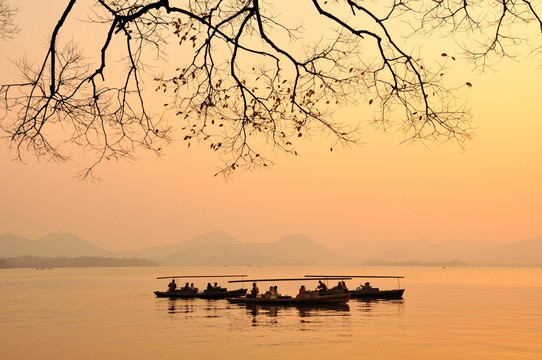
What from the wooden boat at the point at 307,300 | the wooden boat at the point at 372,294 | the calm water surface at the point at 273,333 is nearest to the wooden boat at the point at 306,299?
the wooden boat at the point at 307,300

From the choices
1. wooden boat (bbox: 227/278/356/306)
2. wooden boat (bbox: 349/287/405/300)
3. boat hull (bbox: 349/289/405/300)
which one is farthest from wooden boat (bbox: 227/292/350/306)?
boat hull (bbox: 349/289/405/300)

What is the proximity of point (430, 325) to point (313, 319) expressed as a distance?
27.9ft

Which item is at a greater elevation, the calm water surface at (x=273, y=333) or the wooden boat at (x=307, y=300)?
the wooden boat at (x=307, y=300)

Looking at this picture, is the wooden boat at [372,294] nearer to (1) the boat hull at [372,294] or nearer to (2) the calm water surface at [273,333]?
(1) the boat hull at [372,294]

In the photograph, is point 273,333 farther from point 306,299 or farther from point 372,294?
point 372,294

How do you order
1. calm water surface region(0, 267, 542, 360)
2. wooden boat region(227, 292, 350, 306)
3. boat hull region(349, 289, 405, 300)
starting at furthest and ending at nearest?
boat hull region(349, 289, 405, 300), wooden boat region(227, 292, 350, 306), calm water surface region(0, 267, 542, 360)

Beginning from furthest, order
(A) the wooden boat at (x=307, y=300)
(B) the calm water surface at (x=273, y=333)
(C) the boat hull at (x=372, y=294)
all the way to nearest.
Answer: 1. (C) the boat hull at (x=372, y=294)
2. (A) the wooden boat at (x=307, y=300)
3. (B) the calm water surface at (x=273, y=333)

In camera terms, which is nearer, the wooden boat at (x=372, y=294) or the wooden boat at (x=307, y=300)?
the wooden boat at (x=307, y=300)

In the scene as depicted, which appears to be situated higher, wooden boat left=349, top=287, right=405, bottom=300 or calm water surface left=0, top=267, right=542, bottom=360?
wooden boat left=349, top=287, right=405, bottom=300

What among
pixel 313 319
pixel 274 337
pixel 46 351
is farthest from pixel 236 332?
pixel 46 351

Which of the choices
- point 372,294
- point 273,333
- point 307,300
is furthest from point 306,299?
point 273,333

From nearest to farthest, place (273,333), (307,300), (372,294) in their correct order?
(273,333)
(307,300)
(372,294)

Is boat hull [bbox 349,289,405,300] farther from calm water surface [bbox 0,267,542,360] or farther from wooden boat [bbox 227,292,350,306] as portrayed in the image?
wooden boat [bbox 227,292,350,306]

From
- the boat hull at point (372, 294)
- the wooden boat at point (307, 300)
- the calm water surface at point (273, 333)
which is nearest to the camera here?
the calm water surface at point (273, 333)
